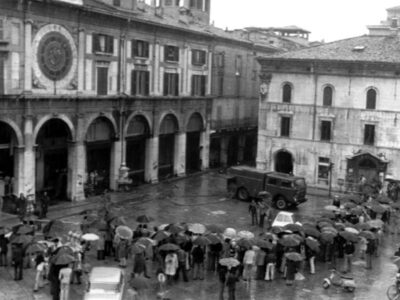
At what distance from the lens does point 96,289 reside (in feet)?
73.3

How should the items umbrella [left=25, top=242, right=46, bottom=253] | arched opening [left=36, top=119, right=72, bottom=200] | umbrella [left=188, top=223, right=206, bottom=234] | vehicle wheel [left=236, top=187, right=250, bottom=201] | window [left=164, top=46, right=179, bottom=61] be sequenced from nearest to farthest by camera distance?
umbrella [left=25, top=242, right=46, bottom=253]
umbrella [left=188, top=223, right=206, bottom=234]
arched opening [left=36, top=119, right=72, bottom=200]
vehicle wheel [left=236, top=187, right=250, bottom=201]
window [left=164, top=46, right=179, bottom=61]

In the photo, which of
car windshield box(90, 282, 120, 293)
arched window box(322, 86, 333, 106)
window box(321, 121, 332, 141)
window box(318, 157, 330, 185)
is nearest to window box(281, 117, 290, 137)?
window box(321, 121, 332, 141)

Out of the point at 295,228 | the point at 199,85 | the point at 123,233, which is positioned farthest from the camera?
the point at 199,85

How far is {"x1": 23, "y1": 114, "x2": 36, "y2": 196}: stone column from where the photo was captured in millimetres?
38250

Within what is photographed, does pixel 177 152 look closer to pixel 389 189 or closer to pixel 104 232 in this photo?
pixel 389 189

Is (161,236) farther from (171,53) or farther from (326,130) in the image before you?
(326,130)

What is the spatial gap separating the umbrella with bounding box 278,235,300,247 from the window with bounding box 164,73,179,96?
2737 centimetres

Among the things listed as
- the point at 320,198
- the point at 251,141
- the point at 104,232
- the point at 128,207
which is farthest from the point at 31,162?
the point at 251,141

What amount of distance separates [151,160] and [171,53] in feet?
30.8

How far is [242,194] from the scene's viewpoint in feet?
153

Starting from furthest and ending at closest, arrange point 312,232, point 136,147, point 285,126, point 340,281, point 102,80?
point 285,126
point 136,147
point 102,80
point 312,232
point 340,281

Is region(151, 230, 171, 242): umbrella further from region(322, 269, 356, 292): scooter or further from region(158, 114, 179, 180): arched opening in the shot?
region(158, 114, 179, 180): arched opening

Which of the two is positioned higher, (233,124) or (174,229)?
(233,124)

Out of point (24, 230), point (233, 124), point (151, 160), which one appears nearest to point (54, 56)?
point (151, 160)
